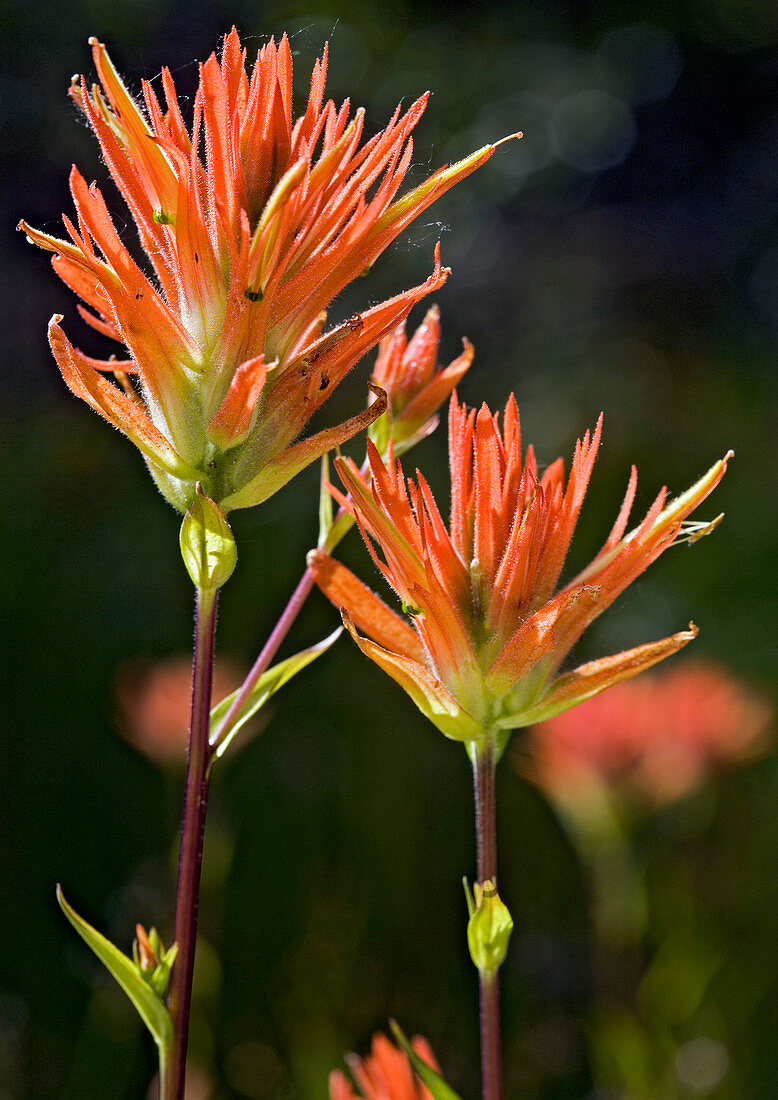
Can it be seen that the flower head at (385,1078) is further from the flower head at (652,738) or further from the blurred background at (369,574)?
the flower head at (652,738)

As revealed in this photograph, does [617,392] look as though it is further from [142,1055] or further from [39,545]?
[142,1055]

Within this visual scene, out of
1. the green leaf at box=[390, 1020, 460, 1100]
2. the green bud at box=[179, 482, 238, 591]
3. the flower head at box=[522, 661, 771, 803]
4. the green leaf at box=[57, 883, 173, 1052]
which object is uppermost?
the green bud at box=[179, 482, 238, 591]

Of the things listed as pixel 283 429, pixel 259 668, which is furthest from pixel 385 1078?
pixel 283 429

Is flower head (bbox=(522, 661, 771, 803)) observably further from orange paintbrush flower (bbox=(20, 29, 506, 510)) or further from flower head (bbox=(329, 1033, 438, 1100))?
orange paintbrush flower (bbox=(20, 29, 506, 510))

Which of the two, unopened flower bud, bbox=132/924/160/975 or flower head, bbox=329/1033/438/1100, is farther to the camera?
flower head, bbox=329/1033/438/1100

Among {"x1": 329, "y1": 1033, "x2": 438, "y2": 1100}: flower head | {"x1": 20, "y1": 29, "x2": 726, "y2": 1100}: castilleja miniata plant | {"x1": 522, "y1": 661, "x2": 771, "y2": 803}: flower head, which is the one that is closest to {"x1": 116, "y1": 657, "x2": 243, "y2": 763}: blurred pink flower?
{"x1": 522, "y1": 661, "x2": 771, "y2": 803}: flower head

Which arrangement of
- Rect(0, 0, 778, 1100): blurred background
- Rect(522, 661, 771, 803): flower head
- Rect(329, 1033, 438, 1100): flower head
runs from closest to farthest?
1. Rect(329, 1033, 438, 1100): flower head
2. Rect(522, 661, 771, 803): flower head
3. Rect(0, 0, 778, 1100): blurred background

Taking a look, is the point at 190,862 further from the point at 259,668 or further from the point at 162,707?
the point at 162,707
